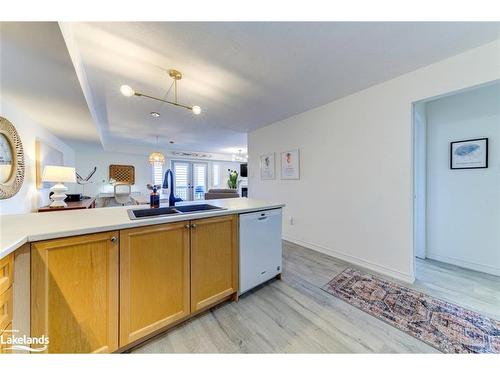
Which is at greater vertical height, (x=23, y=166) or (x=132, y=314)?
(x=23, y=166)

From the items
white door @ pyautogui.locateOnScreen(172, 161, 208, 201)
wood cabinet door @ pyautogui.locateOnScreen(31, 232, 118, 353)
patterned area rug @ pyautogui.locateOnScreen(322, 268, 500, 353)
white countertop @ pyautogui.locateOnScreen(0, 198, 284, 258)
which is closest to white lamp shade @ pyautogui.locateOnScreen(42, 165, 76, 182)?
white countertop @ pyautogui.locateOnScreen(0, 198, 284, 258)

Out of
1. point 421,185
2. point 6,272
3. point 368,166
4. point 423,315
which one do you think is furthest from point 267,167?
point 6,272

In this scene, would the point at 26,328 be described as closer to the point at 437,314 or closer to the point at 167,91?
the point at 167,91

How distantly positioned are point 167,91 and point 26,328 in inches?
97.5

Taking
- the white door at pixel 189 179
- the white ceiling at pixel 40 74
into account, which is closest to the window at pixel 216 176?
the white door at pixel 189 179

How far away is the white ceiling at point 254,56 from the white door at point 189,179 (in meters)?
4.58

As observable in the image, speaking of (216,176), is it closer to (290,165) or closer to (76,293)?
(290,165)

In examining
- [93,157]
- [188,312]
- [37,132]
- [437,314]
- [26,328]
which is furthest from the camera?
[93,157]

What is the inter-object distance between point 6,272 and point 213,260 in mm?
1081

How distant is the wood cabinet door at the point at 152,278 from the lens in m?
1.15

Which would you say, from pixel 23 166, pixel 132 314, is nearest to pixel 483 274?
pixel 132 314

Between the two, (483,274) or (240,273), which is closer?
(240,273)

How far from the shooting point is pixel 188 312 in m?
1.41

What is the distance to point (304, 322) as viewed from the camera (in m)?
1.49
